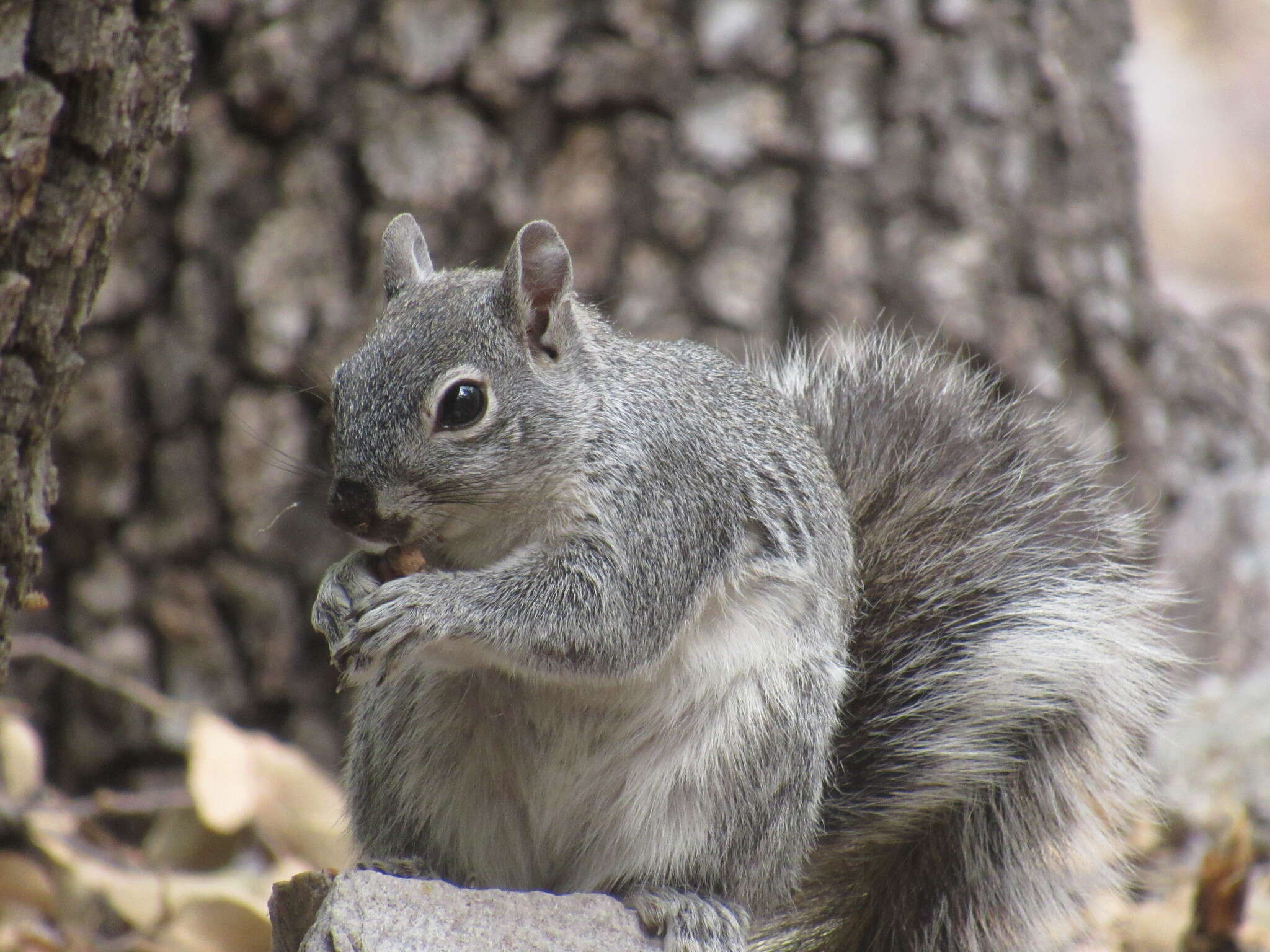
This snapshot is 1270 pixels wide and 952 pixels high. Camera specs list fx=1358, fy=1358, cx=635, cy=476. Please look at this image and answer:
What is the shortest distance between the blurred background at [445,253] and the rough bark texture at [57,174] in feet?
3.72

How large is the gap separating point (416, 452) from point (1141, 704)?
2.96ft

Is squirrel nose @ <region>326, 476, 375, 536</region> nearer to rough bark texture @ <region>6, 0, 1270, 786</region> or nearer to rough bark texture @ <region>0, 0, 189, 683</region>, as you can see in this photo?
rough bark texture @ <region>0, 0, 189, 683</region>

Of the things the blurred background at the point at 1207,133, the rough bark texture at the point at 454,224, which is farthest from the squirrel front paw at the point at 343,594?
the blurred background at the point at 1207,133

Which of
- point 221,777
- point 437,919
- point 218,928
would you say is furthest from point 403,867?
point 221,777

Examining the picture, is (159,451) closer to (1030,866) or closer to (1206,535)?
(1030,866)

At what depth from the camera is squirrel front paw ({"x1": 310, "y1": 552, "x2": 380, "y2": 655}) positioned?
1346 millimetres

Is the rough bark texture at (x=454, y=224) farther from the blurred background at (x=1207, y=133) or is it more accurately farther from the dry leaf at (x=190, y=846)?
the blurred background at (x=1207, y=133)

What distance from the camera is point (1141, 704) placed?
1.59 m

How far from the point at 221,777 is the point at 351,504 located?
0.95 meters

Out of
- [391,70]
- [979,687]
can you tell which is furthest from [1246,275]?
[979,687]

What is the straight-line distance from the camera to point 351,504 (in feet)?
4.14

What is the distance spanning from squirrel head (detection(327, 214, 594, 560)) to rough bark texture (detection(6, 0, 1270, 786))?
91cm

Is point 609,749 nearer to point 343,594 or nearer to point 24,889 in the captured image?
point 343,594

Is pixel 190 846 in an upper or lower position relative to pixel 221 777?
lower
